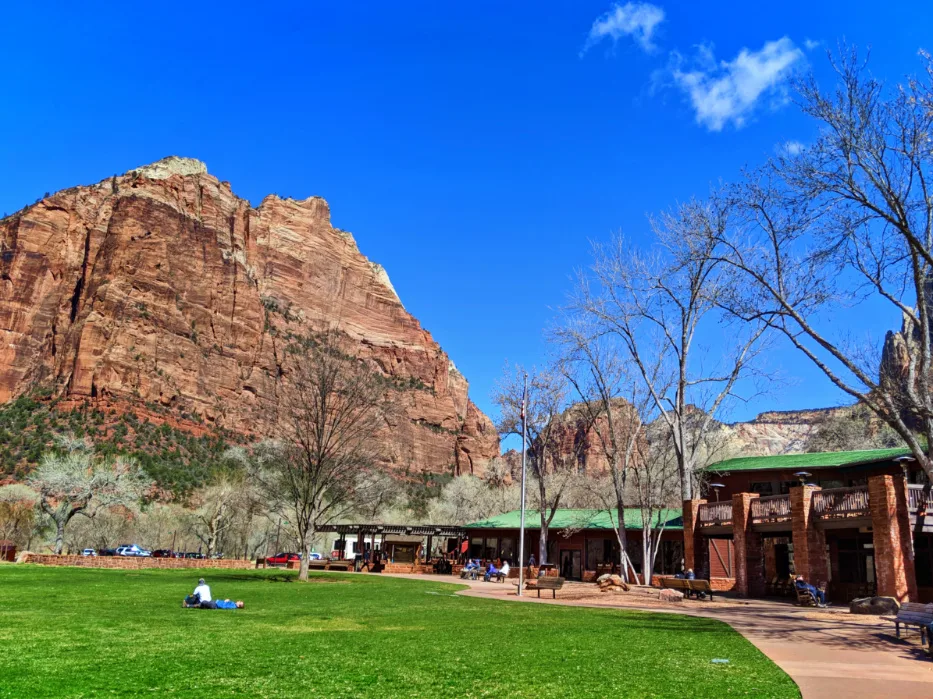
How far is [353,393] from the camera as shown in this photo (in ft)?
110

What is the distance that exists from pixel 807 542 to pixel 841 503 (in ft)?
6.33

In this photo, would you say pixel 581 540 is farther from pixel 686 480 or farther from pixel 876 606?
pixel 876 606

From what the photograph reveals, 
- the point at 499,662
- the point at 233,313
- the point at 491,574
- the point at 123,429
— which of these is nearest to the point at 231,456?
the point at 123,429

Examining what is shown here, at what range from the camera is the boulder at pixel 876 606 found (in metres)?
19.7

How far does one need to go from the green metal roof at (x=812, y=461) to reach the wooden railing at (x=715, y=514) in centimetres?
425

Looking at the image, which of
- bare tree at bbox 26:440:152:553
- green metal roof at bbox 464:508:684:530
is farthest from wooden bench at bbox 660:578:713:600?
bare tree at bbox 26:440:152:553

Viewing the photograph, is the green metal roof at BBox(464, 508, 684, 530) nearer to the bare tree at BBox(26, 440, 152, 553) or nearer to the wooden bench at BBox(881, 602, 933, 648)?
the bare tree at BBox(26, 440, 152, 553)

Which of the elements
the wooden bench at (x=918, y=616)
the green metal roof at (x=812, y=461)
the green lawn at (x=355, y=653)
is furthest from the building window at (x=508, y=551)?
the wooden bench at (x=918, y=616)

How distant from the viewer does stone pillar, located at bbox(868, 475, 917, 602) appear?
24.0 meters

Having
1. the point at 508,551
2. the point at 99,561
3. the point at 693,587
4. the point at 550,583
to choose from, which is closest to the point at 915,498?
the point at 693,587

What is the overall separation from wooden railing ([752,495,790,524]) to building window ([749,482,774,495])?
21.8 ft

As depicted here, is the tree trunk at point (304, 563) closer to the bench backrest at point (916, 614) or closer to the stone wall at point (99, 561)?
the stone wall at point (99, 561)

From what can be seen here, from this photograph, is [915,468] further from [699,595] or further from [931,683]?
[931,683]

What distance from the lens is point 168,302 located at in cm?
11625
